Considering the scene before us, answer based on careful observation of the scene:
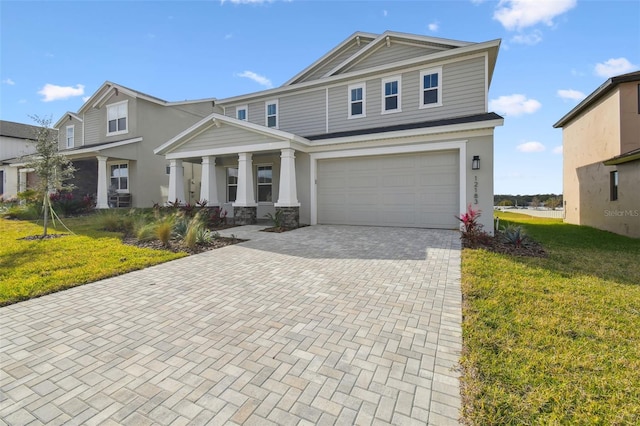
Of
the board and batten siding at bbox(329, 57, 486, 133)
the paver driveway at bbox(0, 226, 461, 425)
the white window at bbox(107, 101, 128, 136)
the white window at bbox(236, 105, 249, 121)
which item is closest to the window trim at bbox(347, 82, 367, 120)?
the board and batten siding at bbox(329, 57, 486, 133)

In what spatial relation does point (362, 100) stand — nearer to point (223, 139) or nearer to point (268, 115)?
point (268, 115)

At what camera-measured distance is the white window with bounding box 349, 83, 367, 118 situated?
1319 centimetres

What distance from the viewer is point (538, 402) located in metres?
2.30

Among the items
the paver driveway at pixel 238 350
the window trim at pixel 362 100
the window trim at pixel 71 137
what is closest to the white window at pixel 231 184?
the window trim at pixel 362 100

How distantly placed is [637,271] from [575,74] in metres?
7.68

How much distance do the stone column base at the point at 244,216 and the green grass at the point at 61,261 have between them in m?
4.37

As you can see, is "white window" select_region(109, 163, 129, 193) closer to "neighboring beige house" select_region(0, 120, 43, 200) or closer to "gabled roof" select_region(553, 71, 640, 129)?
"neighboring beige house" select_region(0, 120, 43, 200)

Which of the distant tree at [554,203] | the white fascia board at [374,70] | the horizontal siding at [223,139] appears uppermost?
the white fascia board at [374,70]

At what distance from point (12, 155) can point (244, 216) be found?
88.5 feet

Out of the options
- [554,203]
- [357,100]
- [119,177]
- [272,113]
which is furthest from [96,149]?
[554,203]

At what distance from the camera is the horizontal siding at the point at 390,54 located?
1305 centimetres

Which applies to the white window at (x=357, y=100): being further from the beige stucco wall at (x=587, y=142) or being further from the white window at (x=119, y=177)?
the white window at (x=119, y=177)

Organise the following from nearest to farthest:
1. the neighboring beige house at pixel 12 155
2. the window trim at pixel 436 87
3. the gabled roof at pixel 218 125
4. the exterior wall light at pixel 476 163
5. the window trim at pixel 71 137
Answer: the exterior wall light at pixel 476 163 → the gabled roof at pixel 218 125 → the window trim at pixel 436 87 → the window trim at pixel 71 137 → the neighboring beige house at pixel 12 155

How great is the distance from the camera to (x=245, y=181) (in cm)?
1267
